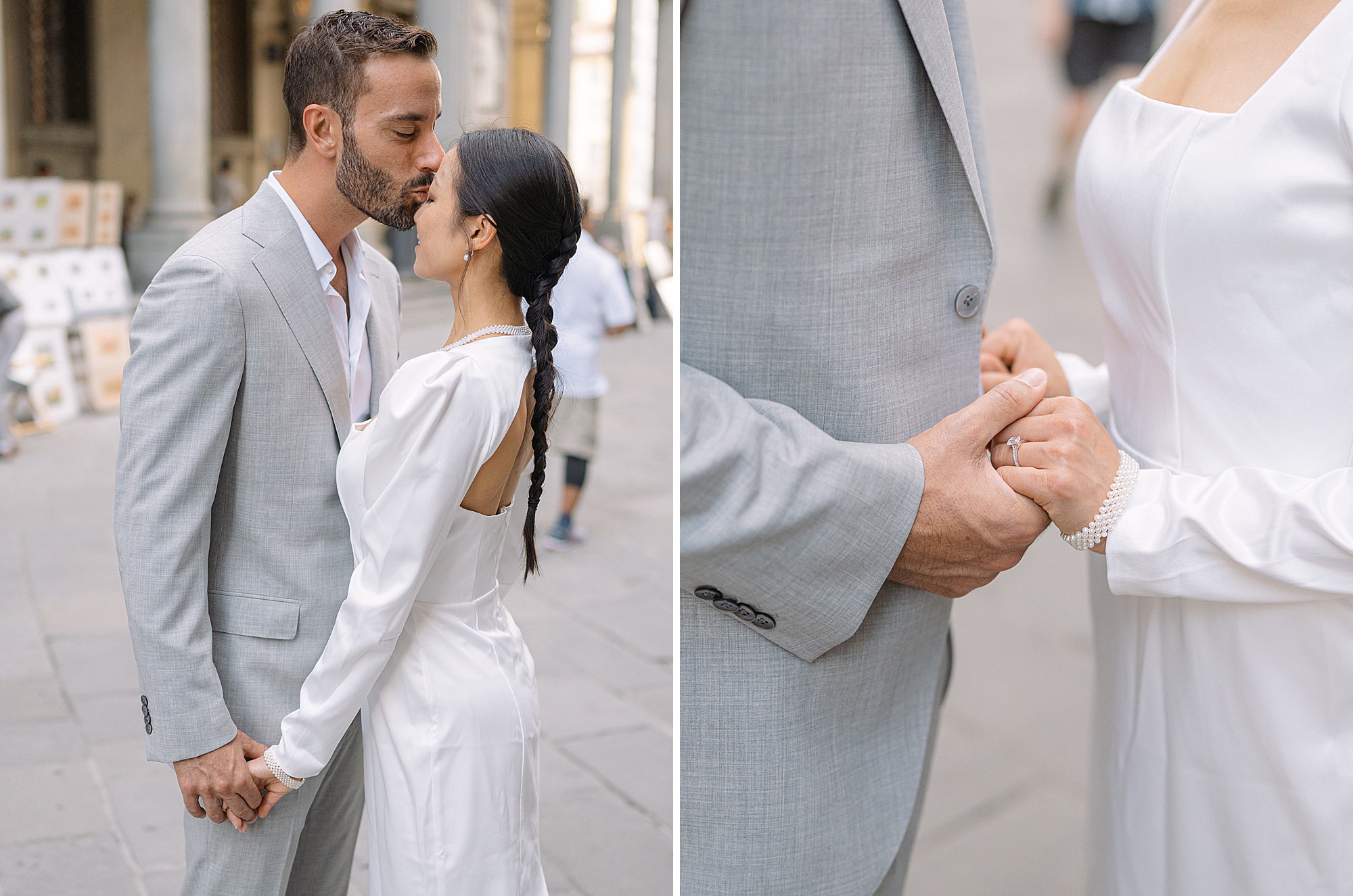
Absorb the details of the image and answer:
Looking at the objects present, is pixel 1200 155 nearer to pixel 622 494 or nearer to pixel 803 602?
pixel 803 602

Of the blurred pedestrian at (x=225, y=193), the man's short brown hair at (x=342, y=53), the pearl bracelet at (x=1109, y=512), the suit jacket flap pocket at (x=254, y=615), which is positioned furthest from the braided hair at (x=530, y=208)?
the blurred pedestrian at (x=225, y=193)

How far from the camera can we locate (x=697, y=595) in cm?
135

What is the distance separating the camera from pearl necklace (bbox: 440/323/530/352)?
1.32 m

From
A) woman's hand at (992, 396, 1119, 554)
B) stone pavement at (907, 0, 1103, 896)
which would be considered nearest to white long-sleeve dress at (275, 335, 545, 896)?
woman's hand at (992, 396, 1119, 554)

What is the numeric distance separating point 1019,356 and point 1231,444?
0.45 metres

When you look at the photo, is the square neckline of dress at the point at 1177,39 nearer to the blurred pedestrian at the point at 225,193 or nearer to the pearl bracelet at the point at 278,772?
the pearl bracelet at the point at 278,772

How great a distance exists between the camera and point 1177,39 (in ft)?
5.61

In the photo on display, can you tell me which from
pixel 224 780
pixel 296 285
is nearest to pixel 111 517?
pixel 224 780

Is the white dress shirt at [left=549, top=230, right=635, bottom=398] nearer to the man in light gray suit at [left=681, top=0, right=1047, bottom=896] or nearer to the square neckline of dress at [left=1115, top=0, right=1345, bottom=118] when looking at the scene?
the square neckline of dress at [left=1115, top=0, right=1345, bottom=118]

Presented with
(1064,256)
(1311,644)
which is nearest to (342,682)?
(1311,644)

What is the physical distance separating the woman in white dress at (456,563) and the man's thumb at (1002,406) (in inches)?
19.5

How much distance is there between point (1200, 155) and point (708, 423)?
0.74 meters

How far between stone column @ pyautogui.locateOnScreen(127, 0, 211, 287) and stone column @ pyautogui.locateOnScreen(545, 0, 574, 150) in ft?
10.5

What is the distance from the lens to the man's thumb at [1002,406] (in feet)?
4.50
